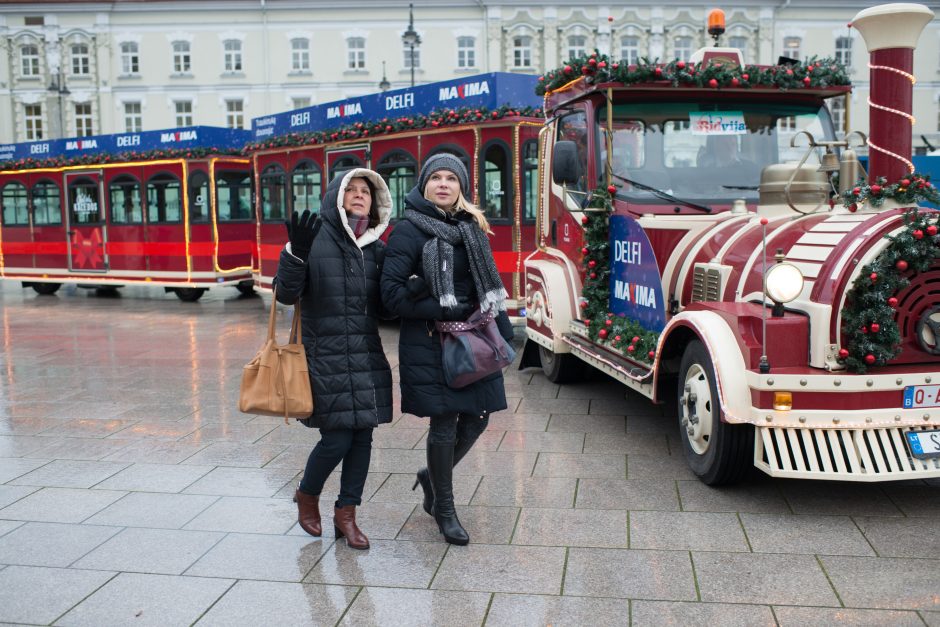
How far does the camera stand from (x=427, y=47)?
47.0m

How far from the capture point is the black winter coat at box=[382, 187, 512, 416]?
4.52m

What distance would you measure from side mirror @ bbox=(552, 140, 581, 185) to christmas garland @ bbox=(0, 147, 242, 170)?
11.9 meters

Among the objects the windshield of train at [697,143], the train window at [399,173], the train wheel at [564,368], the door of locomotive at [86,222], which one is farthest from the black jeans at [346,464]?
the door of locomotive at [86,222]

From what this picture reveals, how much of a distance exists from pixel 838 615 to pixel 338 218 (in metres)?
2.76

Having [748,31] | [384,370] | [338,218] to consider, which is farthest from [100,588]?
[748,31]

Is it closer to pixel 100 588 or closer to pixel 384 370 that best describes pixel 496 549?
pixel 384 370

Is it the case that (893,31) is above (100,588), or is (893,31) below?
above

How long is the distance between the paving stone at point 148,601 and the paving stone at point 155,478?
140 centimetres

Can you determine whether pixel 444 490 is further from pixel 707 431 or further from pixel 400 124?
pixel 400 124

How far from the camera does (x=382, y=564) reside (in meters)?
4.41

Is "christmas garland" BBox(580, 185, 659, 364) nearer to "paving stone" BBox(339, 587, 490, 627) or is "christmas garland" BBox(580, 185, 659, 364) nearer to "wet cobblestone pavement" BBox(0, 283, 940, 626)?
"wet cobblestone pavement" BBox(0, 283, 940, 626)

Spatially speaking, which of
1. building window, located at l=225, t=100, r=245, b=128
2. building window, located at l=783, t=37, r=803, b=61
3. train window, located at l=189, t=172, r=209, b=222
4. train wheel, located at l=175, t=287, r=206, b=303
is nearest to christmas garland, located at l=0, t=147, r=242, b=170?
train window, located at l=189, t=172, r=209, b=222

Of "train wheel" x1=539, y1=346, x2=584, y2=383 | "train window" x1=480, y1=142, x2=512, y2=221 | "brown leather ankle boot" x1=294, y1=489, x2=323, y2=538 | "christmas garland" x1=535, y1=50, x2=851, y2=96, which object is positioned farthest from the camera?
"train window" x1=480, y1=142, x2=512, y2=221

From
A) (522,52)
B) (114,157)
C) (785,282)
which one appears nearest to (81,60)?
(522,52)
